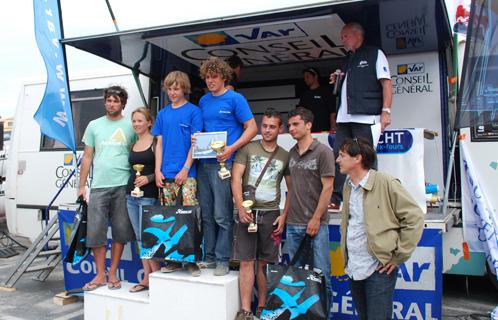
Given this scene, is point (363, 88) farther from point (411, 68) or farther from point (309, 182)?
point (411, 68)

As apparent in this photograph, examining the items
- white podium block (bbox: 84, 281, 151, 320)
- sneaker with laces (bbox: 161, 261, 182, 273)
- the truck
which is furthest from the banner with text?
white podium block (bbox: 84, 281, 151, 320)

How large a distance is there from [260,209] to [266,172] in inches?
10.7

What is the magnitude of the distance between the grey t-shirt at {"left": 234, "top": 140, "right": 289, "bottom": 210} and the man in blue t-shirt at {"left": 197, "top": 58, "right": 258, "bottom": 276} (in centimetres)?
10

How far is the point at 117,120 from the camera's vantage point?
4184mm

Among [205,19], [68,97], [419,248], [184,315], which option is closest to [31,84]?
[68,97]

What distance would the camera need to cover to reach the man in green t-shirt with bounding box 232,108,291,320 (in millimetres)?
3453

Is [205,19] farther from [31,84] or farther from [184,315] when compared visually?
[31,84]

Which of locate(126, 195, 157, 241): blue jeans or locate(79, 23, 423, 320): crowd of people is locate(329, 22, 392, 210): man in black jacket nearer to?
locate(79, 23, 423, 320): crowd of people

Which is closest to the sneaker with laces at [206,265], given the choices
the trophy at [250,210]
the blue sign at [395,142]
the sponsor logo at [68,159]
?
the trophy at [250,210]

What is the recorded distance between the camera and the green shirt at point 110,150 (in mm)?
4035

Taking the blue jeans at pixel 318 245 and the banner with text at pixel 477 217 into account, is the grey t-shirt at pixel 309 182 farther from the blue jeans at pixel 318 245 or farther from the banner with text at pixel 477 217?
the banner with text at pixel 477 217

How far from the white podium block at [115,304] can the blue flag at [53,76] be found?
A: 1648mm

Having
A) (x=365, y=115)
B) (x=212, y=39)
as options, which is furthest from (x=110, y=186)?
(x=365, y=115)

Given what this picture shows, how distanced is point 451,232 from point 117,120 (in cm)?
296
